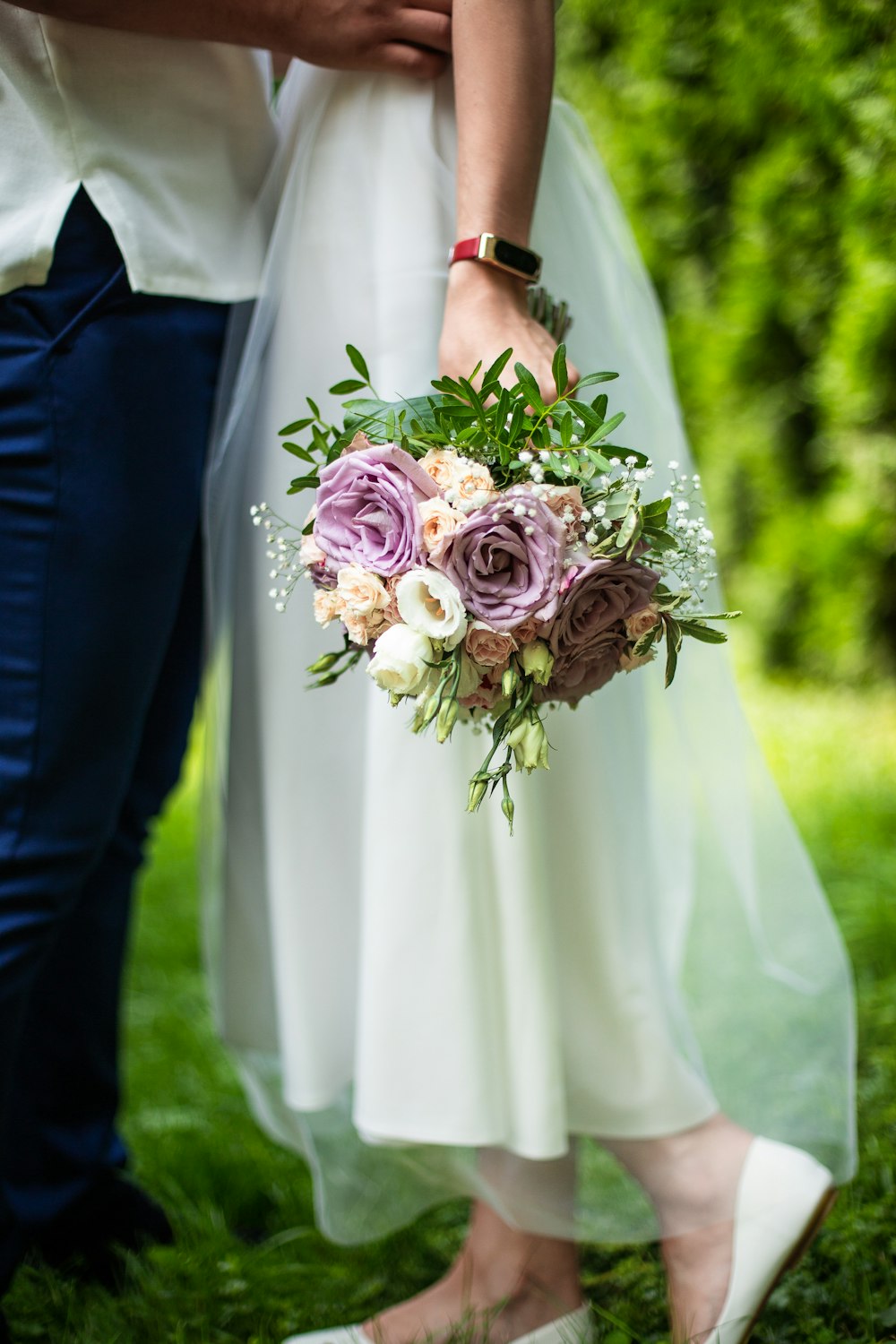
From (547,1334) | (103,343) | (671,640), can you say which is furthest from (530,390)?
(547,1334)

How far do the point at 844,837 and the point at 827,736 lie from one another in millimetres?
918

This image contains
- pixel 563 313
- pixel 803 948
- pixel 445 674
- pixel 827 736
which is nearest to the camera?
pixel 445 674

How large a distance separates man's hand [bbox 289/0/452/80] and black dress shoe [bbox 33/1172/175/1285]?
1604mm

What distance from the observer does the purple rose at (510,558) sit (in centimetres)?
96

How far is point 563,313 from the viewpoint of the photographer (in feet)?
4.44

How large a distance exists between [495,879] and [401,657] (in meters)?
0.51

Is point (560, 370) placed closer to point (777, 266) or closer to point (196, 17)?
point (196, 17)

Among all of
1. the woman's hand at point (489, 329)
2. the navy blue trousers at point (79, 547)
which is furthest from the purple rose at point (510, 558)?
the navy blue trousers at point (79, 547)

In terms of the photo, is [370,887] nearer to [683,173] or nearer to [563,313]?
[563,313]

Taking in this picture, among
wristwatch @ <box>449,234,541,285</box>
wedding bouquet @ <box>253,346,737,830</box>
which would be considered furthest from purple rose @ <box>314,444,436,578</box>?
wristwatch @ <box>449,234,541,285</box>

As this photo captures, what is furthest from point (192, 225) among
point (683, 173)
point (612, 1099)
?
point (683, 173)

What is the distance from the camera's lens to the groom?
4.08ft

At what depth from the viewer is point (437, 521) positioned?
0.98m

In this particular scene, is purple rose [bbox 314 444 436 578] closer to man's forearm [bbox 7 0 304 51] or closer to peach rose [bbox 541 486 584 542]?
peach rose [bbox 541 486 584 542]
